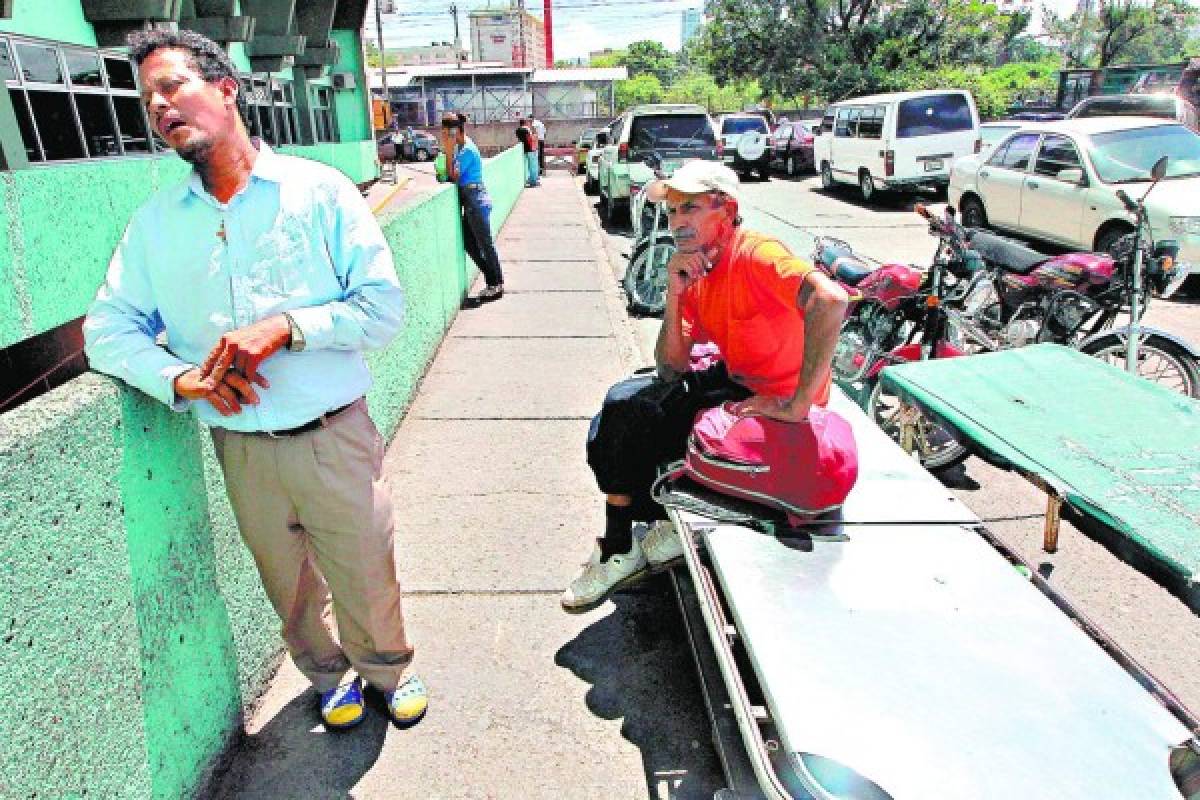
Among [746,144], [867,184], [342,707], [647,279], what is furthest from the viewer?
[746,144]

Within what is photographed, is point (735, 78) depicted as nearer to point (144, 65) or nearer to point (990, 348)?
point (990, 348)

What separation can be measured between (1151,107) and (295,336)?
676 inches

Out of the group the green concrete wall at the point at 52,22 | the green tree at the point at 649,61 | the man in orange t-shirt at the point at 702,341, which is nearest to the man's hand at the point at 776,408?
the man in orange t-shirt at the point at 702,341

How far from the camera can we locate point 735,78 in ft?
114

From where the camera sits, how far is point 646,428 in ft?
9.56

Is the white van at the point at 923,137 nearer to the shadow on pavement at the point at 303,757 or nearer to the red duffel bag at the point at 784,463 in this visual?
the red duffel bag at the point at 784,463

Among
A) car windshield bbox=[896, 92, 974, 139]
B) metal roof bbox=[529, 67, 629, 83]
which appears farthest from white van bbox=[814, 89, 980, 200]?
metal roof bbox=[529, 67, 629, 83]

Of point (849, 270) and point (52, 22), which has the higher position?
point (52, 22)

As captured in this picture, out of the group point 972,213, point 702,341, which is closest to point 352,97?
point 972,213

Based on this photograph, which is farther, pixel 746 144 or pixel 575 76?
pixel 575 76

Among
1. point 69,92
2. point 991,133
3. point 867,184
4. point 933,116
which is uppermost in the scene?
point 69,92

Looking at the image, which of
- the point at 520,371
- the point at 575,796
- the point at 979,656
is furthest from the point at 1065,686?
the point at 520,371

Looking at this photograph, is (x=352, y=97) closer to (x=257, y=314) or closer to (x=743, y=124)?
(x=743, y=124)

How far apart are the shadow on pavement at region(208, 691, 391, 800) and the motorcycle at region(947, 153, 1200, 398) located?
150 inches
